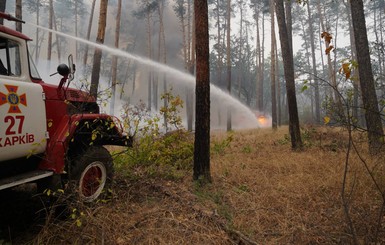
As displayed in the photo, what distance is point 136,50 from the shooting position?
129 feet

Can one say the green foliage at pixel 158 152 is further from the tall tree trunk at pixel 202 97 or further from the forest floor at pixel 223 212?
the tall tree trunk at pixel 202 97

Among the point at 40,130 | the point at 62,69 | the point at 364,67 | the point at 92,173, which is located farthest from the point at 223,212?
the point at 364,67

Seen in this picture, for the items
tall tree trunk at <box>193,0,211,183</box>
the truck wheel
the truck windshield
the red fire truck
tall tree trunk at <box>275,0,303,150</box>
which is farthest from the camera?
tall tree trunk at <box>275,0,303,150</box>

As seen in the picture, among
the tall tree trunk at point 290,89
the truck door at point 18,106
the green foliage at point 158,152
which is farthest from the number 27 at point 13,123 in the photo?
the tall tree trunk at point 290,89

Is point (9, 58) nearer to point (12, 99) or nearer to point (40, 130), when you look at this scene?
point (12, 99)

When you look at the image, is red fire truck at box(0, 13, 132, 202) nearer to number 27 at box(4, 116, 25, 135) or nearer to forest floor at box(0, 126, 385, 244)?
number 27 at box(4, 116, 25, 135)

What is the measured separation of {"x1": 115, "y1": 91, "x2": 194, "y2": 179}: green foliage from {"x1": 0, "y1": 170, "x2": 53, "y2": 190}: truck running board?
2.25 meters

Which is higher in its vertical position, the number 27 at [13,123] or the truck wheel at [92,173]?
the number 27 at [13,123]

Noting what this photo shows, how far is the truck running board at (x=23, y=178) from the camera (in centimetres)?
309

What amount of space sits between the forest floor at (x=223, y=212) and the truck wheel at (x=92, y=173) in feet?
0.85

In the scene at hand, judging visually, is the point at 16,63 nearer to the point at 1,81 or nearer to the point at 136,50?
the point at 1,81

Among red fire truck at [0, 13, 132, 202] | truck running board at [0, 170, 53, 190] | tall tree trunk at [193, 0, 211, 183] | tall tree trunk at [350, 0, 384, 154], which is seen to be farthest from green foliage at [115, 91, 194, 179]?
tall tree trunk at [350, 0, 384, 154]

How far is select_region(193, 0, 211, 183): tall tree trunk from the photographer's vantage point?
18.0 feet

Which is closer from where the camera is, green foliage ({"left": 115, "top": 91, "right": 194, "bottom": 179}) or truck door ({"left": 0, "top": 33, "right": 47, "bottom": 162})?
truck door ({"left": 0, "top": 33, "right": 47, "bottom": 162})
